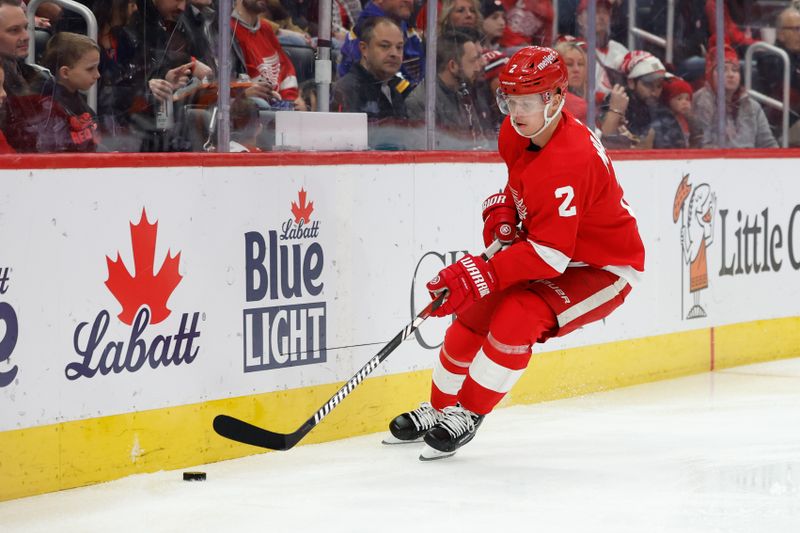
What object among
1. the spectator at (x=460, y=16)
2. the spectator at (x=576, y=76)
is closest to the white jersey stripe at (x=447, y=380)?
the spectator at (x=460, y=16)

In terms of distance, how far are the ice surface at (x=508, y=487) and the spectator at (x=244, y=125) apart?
0.90 metres

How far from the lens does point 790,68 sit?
259 inches

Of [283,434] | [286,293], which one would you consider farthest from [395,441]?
[286,293]

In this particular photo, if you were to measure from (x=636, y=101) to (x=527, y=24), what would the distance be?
0.69m

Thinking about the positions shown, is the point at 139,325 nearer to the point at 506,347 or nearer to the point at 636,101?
the point at 506,347

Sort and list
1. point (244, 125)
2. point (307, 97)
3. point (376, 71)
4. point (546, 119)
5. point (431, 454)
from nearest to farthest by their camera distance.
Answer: point (546, 119) < point (431, 454) < point (244, 125) < point (307, 97) < point (376, 71)

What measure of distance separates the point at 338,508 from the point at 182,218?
991 millimetres

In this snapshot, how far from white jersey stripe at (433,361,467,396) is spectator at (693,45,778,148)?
233cm

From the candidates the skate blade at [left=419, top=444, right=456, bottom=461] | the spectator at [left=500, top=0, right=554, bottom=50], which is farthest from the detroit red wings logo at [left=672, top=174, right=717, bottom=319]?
the skate blade at [left=419, top=444, right=456, bottom=461]

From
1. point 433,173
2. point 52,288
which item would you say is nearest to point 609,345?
point 433,173

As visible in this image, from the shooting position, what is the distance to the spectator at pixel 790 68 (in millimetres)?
6500

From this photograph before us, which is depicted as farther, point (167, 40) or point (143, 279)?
point (167, 40)

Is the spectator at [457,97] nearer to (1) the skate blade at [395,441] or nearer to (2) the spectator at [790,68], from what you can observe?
(1) the skate blade at [395,441]

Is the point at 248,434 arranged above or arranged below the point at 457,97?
below
